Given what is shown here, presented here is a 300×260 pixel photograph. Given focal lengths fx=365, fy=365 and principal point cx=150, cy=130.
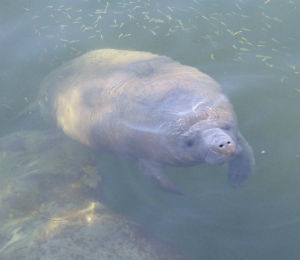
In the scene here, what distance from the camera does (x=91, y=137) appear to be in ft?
22.3

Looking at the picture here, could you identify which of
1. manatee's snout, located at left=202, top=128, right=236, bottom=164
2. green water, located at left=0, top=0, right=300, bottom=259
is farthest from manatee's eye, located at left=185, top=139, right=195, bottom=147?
green water, located at left=0, top=0, right=300, bottom=259

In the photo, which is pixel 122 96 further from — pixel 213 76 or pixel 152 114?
pixel 213 76

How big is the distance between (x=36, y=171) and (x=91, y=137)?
1.16 m

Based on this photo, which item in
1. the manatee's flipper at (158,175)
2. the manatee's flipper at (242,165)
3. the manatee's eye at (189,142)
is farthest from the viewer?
the manatee's flipper at (158,175)

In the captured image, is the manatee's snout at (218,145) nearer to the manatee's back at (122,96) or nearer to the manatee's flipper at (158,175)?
the manatee's back at (122,96)

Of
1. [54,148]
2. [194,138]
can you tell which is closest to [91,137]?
[54,148]

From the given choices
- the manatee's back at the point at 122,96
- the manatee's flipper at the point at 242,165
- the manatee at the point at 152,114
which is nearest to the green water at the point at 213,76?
the manatee's flipper at the point at 242,165

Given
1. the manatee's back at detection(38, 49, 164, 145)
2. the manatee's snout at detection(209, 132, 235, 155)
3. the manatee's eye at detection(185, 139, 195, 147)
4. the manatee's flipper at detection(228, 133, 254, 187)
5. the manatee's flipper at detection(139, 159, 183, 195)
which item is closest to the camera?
the manatee's snout at detection(209, 132, 235, 155)

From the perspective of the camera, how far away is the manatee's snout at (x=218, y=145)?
461 cm

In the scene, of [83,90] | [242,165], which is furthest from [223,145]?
[83,90]

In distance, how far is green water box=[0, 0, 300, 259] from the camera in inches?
228

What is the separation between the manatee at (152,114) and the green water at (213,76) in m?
0.45

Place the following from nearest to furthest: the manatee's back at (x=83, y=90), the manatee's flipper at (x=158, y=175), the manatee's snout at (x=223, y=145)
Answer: the manatee's snout at (x=223, y=145) < the manatee's flipper at (x=158, y=175) < the manatee's back at (x=83, y=90)

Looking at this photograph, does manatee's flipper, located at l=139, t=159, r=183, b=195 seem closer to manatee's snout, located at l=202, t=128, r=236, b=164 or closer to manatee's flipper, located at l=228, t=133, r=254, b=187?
manatee's flipper, located at l=228, t=133, r=254, b=187
